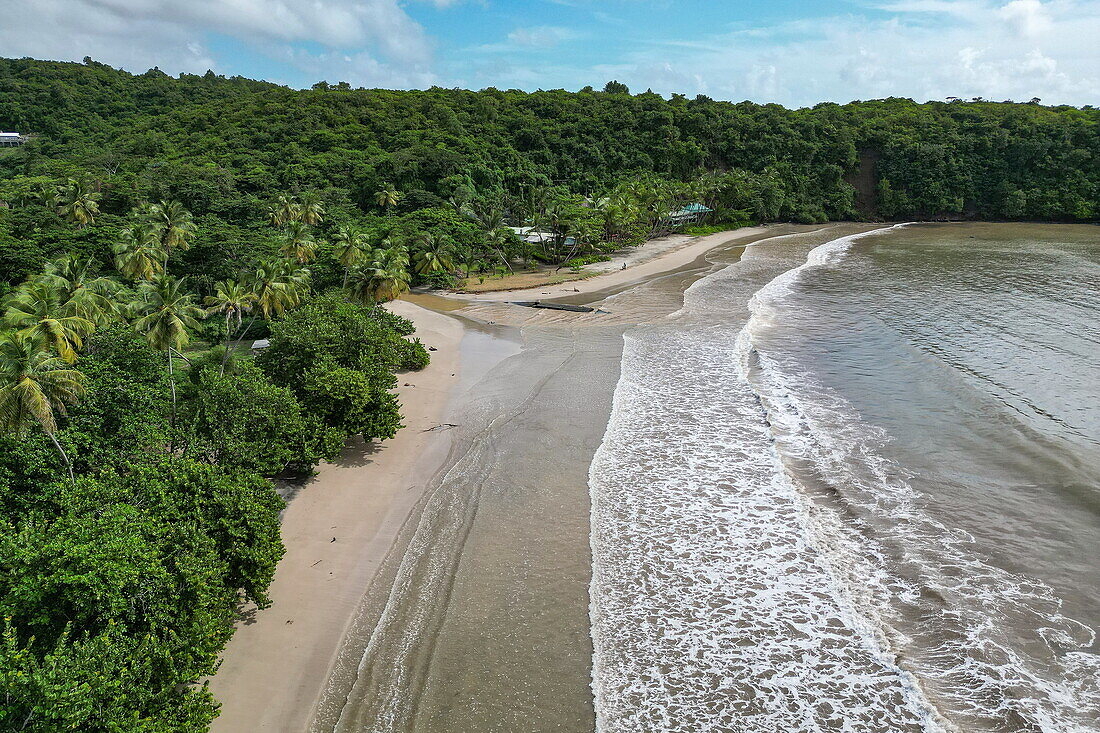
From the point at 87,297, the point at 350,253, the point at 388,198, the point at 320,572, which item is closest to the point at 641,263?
the point at 388,198

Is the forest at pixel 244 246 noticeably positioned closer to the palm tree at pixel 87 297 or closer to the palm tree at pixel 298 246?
the palm tree at pixel 87 297

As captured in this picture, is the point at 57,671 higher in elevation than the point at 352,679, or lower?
higher

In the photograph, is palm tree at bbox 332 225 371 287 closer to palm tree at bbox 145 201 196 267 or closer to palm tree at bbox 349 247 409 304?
palm tree at bbox 349 247 409 304

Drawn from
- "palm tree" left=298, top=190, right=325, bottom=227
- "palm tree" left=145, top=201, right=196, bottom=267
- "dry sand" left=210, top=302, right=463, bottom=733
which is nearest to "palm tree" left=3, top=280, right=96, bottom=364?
"dry sand" left=210, top=302, right=463, bottom=733

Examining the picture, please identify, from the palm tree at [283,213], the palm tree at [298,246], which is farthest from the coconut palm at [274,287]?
the palm tree at [283,213]

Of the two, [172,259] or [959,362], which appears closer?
[959,362]

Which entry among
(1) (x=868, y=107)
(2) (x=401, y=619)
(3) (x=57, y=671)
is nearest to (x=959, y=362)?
(2) (x=401, y=619)

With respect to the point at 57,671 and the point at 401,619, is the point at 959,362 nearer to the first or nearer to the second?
the point at 401,619
